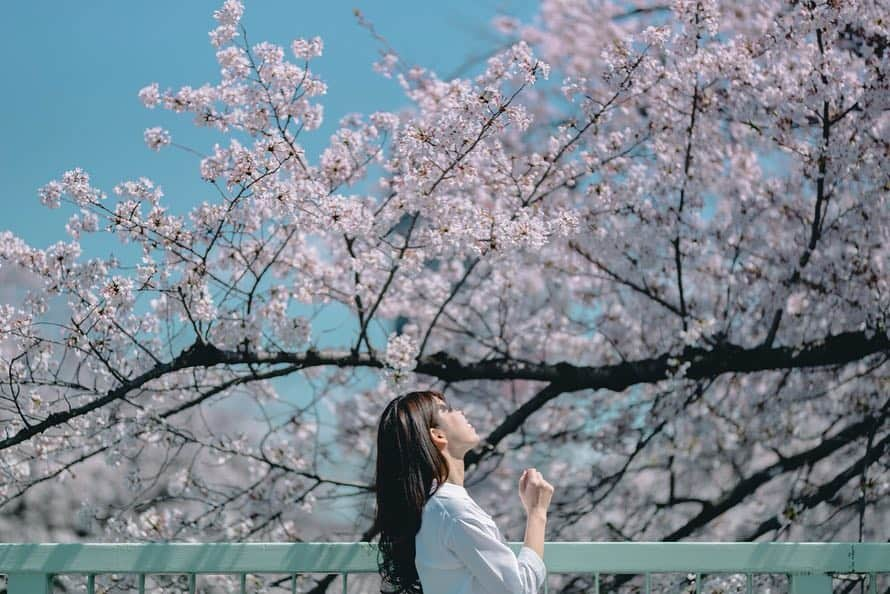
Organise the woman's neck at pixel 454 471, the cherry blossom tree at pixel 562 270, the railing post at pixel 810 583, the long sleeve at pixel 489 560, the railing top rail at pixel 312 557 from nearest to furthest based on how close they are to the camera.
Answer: the long sleeve at pixel 489 560 < the woman's neck at pixel 454 471 < the railing top rail at pixel 312 557 < the railing post at pixel 810 583 < the cherry blossom tree at pixel 562 270

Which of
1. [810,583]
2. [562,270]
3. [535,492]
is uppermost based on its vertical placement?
[562,270]

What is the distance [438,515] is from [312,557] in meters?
0.39

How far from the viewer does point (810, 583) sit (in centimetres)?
194

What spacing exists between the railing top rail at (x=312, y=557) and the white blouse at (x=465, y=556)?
30cm

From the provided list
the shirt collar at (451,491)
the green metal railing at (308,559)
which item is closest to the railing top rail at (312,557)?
the green metal railing at (308,559)

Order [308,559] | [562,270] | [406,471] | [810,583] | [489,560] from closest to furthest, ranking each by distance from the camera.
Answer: [489,560] < [406,471] < [308,559] < [810,583] < [562,270]

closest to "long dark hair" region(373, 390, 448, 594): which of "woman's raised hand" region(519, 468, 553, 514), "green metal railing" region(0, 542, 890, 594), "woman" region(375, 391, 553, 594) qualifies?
"woman" region(375, 391, 553, 594)

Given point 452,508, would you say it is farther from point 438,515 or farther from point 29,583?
point 29,583

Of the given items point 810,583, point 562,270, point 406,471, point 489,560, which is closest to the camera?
point 489,560

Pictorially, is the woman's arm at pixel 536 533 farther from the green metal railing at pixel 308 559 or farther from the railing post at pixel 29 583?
the railing post at pixel 29 583

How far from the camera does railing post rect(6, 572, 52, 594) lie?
1.88 m

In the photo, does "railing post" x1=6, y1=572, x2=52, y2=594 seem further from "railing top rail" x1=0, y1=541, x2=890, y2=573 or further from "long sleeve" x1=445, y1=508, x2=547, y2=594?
"long sleeve" x1=445, y1=508, x2=547, y2=594

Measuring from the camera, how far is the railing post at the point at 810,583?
6.35 ft

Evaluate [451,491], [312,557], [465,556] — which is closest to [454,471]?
[451,491]
